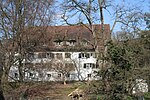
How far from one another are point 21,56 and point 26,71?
8.88 feet

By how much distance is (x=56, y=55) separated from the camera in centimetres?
5416

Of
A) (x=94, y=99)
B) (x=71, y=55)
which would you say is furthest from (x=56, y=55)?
(x=94, y=99)

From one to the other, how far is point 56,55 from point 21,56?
1082 inches

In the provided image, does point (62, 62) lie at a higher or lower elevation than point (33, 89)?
higher

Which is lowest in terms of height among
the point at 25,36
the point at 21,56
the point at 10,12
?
the point at 21,56

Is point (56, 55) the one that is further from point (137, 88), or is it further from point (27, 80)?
point (137, 88)

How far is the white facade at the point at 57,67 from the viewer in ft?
97.2

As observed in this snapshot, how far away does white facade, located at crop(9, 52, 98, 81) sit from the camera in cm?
2962

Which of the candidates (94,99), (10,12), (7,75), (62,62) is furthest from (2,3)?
(62,62)

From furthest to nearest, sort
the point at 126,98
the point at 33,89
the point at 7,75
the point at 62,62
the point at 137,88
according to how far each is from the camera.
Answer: the point at 62,62 < the point at 33,89 < the point at 7,75 < the point at 137,88 < the point at 126,98

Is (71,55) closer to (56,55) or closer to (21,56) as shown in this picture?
(56,55)

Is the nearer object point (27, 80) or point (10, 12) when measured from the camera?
point (10, 12)

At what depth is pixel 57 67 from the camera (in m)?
49.4

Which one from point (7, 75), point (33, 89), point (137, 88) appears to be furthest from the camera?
point (33, 89)
